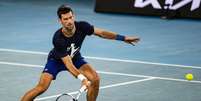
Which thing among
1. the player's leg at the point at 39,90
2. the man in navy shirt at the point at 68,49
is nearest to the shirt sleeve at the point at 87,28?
the man in navy shirt at the point at 68,49

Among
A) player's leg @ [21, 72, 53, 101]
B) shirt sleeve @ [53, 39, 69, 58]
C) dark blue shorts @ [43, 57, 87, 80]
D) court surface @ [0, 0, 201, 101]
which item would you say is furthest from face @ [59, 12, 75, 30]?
court surface @ [0, 0, 201, 101]

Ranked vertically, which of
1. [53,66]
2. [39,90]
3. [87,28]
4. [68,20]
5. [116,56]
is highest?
[68,20]

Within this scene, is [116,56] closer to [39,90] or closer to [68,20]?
[39,90]

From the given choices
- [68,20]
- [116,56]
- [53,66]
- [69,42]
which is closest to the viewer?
[68,20]

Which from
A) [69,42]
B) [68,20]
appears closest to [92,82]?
[69,42]

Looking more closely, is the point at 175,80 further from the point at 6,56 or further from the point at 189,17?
the point at 189,17

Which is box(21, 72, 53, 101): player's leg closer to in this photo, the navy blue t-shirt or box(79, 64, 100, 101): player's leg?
the navy blue t-shirt

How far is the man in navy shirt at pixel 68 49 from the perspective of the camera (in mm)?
9281

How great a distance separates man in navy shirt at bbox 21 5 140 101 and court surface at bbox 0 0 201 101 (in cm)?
155

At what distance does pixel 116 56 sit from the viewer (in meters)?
15.4

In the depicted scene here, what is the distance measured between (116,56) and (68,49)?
5.79 meters

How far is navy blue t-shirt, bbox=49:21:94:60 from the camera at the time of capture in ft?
31.3

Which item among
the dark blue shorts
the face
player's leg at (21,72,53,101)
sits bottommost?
player's leg at (21,72,53,101)

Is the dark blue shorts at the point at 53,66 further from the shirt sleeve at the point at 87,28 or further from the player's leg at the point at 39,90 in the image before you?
the shirt sleeve at the point at 87,28
